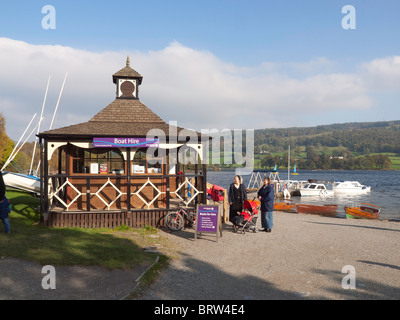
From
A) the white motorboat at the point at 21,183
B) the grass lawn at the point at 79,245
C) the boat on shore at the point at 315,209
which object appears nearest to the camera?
the grass lawn at the point at 79,245

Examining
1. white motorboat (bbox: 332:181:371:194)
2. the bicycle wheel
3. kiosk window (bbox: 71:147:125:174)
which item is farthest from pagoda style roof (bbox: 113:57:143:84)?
white motorboat (bbox: 332:181:371:194)

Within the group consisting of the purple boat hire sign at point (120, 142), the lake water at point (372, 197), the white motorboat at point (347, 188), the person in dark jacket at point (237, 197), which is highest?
the purple boat hire sign at point (120, 142)

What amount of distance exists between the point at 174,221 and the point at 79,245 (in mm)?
3955

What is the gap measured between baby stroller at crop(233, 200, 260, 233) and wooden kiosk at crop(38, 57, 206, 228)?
1.82 metres

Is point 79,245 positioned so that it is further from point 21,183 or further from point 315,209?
point 315,209

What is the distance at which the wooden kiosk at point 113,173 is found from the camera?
11.4m

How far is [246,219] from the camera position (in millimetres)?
11438

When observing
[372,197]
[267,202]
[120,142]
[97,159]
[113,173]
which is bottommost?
[372,197]

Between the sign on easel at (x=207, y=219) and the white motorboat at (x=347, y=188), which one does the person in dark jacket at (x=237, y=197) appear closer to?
the sign on easel at (x=207, y=219)

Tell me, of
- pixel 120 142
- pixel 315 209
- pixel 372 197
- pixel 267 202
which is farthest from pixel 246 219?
pixel 372 197

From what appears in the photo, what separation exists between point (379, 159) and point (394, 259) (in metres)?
171

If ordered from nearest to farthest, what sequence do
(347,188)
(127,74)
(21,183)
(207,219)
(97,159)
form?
(207,219) < (97,159) < (127,74) < (21,183) < (347,188)

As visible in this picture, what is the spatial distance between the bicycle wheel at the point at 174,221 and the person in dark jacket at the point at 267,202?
321 cm

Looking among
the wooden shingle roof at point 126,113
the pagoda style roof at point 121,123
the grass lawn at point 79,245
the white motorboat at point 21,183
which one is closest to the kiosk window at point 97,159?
the pagoda style roof at point 121,123
